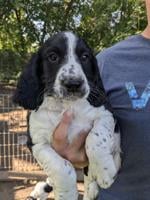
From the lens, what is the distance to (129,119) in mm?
2344

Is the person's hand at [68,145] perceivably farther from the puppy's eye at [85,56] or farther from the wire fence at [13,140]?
the wire fence at [13,140]

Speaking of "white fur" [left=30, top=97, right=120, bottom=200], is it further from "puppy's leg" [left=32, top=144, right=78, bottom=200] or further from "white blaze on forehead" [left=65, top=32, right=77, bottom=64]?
"white blaze on forehead" [left=65, top=32, right=77, bottom=64]

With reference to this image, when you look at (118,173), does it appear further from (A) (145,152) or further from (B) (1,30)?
(B) (1,30)

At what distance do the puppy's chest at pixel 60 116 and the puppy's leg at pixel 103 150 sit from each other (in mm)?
56

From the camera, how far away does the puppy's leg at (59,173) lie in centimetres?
234

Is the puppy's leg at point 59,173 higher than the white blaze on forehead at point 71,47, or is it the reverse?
the white blaze on forehead at point 71,47

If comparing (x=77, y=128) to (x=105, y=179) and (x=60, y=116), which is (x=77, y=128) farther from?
(x=105, y=179)

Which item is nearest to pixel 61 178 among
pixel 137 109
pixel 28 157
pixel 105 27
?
pixel 137 109

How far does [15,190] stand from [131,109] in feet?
16.9

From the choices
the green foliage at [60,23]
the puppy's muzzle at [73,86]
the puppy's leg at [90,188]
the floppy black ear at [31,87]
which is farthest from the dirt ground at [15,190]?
the puppy's muzzle at [73,86]

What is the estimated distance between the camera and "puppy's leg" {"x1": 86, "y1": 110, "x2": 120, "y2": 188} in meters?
2.35

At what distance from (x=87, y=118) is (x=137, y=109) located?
271 millimetres

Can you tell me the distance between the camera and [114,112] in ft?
8.04

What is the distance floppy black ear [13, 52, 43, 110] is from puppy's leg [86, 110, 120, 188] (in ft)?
0.96
